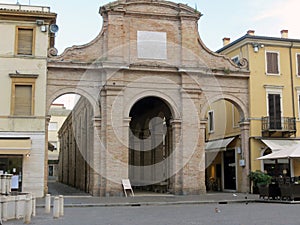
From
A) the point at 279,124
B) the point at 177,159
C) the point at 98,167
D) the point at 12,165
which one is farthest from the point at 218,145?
the point at 12,165

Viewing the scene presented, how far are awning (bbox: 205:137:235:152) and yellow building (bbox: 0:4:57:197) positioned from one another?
11863 millimetres

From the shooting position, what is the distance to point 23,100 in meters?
26.0

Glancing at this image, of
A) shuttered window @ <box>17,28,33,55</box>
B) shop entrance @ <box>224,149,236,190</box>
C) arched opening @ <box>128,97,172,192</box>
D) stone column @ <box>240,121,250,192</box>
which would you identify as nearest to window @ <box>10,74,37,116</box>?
shuttered window @ <box>17,28,33,55</box>

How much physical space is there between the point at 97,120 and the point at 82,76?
8.54ft

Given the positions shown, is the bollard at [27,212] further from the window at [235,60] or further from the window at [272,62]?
the window at [272,62]

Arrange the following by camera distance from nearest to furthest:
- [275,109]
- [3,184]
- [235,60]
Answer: [3,184]
[275,109]
[235,60]

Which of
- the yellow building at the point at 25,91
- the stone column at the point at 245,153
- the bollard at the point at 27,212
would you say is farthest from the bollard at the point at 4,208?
the stone column at the point at 245,153

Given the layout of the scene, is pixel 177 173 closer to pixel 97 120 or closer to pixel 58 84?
pixel 97 120

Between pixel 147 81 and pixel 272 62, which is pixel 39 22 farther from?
pixel 272 62

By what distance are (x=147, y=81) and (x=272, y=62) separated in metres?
8.43

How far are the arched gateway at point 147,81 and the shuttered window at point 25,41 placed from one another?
121 centimetres

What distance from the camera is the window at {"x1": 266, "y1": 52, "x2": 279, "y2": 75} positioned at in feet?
99.0

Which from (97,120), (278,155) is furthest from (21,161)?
(278,155)

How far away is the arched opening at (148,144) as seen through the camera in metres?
33.6
